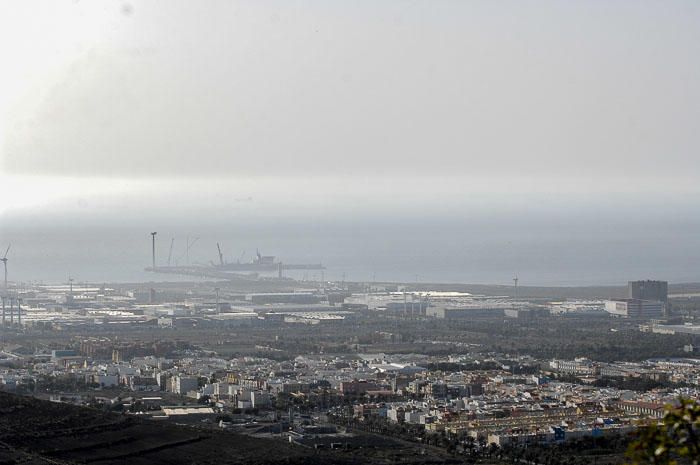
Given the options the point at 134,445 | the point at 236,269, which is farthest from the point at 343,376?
the point at 236,269

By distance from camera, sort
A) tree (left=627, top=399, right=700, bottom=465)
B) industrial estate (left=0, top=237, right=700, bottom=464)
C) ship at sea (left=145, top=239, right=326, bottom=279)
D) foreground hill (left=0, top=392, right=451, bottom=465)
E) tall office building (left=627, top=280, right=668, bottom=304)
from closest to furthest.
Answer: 1. tree (left=627, top=399, right=700, bottom=465)
2. foreground hill (left=0, top=392, right=451, bottom=465)
3. industrial estate (left=0, top=237, right=700, bottom=464)
4. tall office building (left=627, top=280, right=668, bottom=304)
5. ship at sea (left=145, top=239, right=326, bottom=279)

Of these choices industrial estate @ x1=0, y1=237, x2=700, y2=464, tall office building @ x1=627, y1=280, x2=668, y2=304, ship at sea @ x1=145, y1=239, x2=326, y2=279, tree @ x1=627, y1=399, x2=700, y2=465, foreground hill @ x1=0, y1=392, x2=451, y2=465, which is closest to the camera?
tree @ x1=627, y1=399, x2=700, y2=465

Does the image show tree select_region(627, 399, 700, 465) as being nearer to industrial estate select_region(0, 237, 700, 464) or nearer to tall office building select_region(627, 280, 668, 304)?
industrial estate select_region(0, 237, 700, 464)

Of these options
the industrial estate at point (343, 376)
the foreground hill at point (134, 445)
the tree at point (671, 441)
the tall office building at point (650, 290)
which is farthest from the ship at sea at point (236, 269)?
the tree at point (671, 441)

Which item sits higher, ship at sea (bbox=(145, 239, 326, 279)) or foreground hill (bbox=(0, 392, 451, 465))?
ship at sea (bbox=(145, 239, 326, 279))

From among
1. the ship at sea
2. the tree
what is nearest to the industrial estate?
the tree

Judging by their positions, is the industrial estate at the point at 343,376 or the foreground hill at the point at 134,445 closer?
the foreground hill at the point at 134,445

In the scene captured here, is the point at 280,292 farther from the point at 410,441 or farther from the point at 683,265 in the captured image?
the point at 410,441

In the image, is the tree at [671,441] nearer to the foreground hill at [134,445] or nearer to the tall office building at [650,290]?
the foreground hill at [134,445]

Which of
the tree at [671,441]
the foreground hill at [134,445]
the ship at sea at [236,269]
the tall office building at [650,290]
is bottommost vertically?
the foreground hill at [134,445]

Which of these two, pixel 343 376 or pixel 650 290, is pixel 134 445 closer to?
pixel 343 376

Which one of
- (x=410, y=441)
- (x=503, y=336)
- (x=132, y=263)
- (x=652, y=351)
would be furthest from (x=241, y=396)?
(x=132, y=263)
